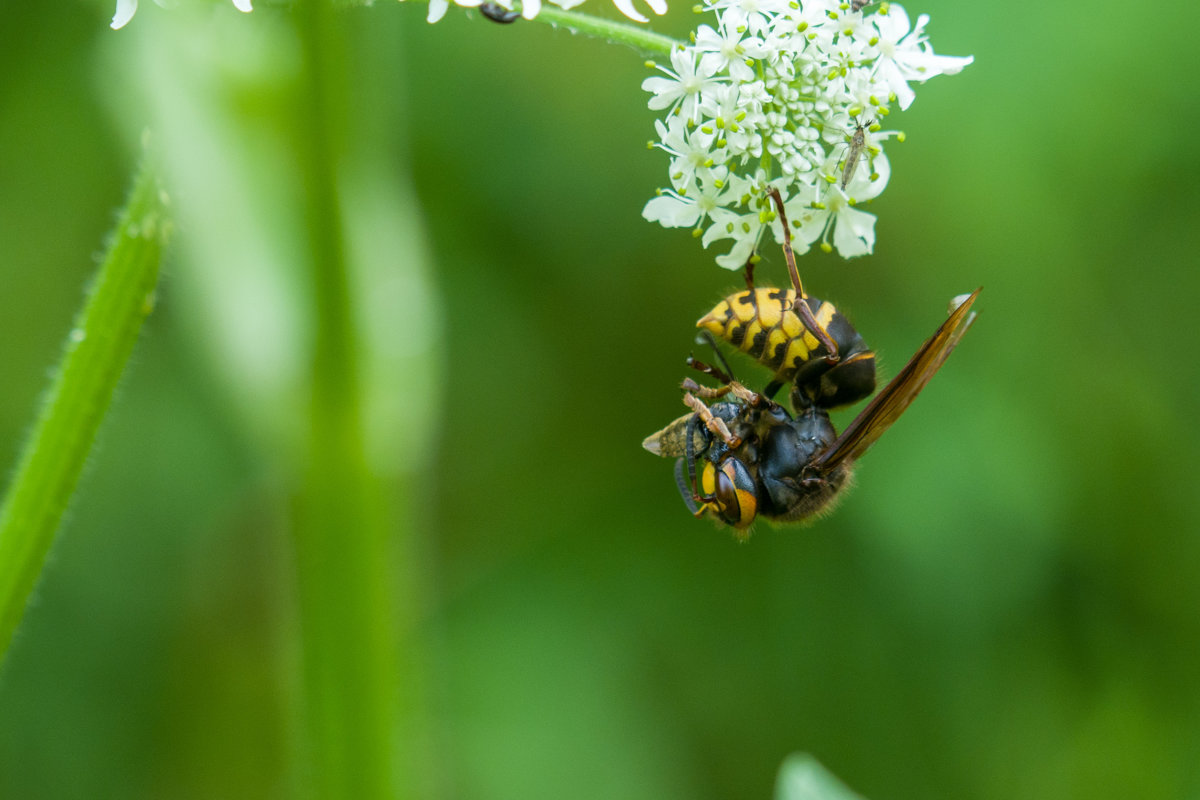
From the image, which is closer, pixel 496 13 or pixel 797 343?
pixel 496 13

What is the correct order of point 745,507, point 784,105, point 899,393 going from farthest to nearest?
point 745,507 < point 899,393 < point 784,105

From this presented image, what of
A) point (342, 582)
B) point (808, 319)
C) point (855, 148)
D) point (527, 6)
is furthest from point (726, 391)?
point (527, 6)

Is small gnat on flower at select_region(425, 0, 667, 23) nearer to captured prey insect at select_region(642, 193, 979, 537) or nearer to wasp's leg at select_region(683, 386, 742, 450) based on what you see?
captured prey insect at select_region(642, 193, 979, 537)

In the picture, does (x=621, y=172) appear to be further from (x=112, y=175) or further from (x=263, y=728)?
(x=263, y=728)

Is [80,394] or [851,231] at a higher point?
[80,394]

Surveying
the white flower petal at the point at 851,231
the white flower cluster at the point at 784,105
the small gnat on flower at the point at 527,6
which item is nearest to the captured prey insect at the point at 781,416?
the white flower petal at the point at 851,231

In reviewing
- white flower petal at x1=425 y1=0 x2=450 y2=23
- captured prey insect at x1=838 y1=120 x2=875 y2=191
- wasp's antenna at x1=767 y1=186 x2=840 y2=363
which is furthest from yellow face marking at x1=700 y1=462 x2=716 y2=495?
white flower petal at x1=425 y1=0 x2=450 y2=23

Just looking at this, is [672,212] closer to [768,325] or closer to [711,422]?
[768,325]

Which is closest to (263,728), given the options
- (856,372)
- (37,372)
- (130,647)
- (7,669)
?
(130,647)
